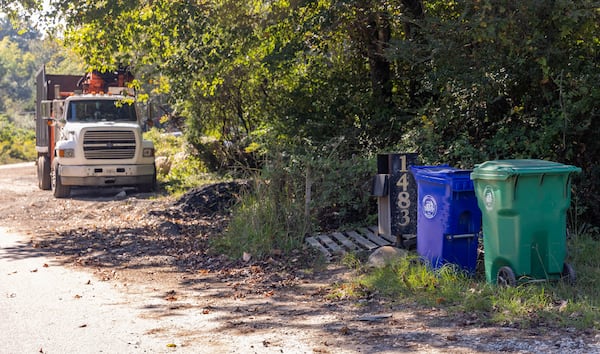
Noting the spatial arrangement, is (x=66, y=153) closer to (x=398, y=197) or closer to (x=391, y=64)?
(x=391, y=64)

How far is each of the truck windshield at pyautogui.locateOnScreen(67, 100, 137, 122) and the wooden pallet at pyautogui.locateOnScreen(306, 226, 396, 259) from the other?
10.2 metres

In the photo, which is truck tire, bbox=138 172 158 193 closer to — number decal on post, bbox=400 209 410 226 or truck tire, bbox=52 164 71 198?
truck tire, bbox=52 164 71 198

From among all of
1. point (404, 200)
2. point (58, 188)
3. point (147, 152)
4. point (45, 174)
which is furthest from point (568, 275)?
point (45, 174)

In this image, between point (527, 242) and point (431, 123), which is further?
point (431, 123)

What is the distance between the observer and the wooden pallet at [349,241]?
9086 millimetres

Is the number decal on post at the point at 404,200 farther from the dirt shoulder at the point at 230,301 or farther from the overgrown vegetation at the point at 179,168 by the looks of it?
the overgrown vegetation at the point at 179,168

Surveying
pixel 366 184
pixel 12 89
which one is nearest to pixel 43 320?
pixel 366 184

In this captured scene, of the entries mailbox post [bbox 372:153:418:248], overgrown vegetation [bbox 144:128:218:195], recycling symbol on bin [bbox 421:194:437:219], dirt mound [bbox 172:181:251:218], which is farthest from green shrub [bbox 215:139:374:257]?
overgrown vegetation [bbox 144:128:218:195]

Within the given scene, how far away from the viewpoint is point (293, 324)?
254 inches

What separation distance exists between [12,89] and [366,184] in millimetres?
95979

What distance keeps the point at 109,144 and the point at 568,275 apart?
44.1 feet

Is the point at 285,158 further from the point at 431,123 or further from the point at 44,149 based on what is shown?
the point at 44,149

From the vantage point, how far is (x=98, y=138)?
59.3ft

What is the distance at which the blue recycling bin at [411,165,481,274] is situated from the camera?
24.3 feet
